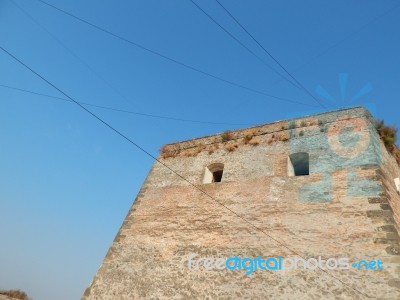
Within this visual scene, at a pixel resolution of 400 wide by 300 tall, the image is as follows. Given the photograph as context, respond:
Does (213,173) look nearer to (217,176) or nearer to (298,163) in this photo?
(217,176)

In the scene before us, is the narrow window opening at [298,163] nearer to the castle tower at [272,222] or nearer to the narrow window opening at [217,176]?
the castle tower at [272,222]

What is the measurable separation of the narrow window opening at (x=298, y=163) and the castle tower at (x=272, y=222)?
0.09ft

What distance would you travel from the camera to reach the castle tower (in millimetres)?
6180

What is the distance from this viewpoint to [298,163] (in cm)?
888

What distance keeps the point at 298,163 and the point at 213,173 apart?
2.88 m

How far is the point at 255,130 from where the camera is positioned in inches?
394

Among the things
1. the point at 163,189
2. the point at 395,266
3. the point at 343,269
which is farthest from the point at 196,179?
the point at 395,266

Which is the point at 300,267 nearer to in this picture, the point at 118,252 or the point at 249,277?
the point at 249,277

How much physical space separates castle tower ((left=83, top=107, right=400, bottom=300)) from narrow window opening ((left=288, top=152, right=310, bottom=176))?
3cm

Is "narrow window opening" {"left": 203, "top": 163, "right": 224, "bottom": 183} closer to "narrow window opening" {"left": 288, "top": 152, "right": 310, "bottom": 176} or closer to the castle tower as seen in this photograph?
the castle tower

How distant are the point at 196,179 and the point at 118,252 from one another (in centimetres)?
327

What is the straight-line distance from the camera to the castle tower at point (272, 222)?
243 inches

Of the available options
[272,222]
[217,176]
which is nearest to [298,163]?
[272,222]

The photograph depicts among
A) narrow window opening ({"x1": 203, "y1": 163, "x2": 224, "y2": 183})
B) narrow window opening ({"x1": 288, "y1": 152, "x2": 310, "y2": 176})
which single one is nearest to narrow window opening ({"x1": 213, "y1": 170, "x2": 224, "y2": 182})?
narrow window opening ({"x1": 203, "y1": 163, "x2": 224, "y2": 183})
